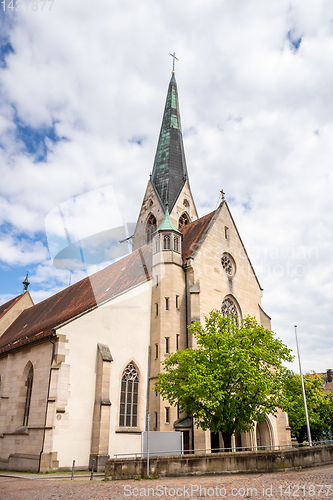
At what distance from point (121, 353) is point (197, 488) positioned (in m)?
11.0

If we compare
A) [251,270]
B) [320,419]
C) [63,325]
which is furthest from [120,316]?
[320,419]

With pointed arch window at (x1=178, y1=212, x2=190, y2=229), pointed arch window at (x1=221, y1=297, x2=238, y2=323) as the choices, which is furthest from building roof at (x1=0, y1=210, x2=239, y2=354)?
pointed arch window at (x1=178, y1=212, x2=190, y2=229)

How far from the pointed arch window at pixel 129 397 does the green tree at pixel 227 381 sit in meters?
3.61

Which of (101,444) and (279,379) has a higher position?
(279,379)

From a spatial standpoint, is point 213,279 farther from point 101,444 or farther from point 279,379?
point 101,444

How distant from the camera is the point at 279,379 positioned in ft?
55.3

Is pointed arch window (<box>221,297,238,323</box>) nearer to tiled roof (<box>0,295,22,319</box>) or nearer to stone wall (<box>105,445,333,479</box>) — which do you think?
stone wall (<box>105,445,333,479</box>)

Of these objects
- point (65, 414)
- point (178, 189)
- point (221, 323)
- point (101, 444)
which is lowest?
point (101, 444)

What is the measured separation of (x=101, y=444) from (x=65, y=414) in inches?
79.9

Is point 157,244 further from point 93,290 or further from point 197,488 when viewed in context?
point 197,488

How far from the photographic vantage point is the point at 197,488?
9609mm

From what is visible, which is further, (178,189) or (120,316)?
(178,189)

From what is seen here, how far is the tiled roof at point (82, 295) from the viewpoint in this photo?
77.1ft

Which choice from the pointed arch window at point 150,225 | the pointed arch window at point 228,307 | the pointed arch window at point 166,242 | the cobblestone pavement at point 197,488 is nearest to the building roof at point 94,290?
the pointed arch window at point 166,242
